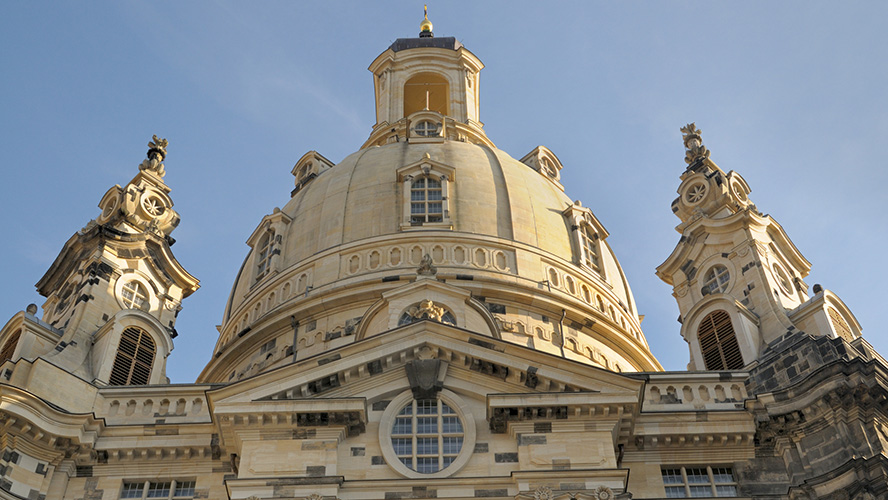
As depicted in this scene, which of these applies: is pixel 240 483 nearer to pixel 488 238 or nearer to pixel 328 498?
pixel 328 498

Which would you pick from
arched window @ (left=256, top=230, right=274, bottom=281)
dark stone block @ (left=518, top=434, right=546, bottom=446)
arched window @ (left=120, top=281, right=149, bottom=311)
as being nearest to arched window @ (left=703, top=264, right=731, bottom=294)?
dark stone block @ (left=518, top=434, right=546, bottom=446)

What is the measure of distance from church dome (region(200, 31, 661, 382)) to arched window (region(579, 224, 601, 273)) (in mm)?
80

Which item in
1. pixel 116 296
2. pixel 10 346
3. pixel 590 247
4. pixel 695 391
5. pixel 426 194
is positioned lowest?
pixel 695 391

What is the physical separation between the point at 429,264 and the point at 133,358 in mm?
10202

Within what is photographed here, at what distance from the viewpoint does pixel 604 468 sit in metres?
28.2

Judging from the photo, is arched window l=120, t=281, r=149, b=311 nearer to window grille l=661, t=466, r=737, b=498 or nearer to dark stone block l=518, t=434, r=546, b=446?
dark stone block l=518, t=434, r=546, b=446

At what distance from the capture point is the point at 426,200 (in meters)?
46.2

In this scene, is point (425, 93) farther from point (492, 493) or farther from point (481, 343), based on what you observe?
point (492, 493)

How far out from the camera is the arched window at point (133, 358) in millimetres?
36531

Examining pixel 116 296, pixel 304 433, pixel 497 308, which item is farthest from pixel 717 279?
pixel 116 296

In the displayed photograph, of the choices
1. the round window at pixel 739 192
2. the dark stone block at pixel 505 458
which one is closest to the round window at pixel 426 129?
the round window at pixel 739 192

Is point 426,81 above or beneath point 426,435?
above

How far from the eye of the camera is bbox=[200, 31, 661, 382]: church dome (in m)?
41.9

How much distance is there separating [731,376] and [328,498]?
12398 mm
